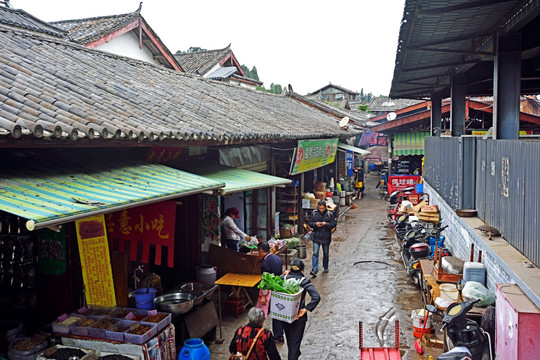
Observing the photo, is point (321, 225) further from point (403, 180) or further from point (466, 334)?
point (403, 180)

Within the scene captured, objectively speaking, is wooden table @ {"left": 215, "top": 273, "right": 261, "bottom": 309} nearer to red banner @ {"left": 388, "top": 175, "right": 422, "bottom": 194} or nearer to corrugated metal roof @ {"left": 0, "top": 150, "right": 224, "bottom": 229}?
corrugated metal roof @ {"left": 0, "top": 150, "right": 224, "bottom": 229}

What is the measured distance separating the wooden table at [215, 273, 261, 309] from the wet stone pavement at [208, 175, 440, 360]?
572 millimetres

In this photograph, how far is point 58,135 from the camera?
→ 545 cm

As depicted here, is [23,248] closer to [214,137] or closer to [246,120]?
[214,137]

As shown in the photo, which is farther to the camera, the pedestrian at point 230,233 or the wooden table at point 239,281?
the pedestrian at point 230,233

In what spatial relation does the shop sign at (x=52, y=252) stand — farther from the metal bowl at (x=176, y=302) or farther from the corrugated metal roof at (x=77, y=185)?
the metal bowl at (x=176, y=302)

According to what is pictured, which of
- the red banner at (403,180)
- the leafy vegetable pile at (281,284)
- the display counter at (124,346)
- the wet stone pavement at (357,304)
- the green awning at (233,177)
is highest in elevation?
the green awning at (233,177)

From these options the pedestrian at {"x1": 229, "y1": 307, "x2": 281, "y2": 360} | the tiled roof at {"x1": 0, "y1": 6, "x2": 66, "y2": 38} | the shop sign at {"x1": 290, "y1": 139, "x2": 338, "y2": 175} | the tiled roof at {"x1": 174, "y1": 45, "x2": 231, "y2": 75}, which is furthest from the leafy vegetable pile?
the tiled roof at {"x1": 174, "y1": 45, "x2": 231, "y2": 75}

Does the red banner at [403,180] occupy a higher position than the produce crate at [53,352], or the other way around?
the red banner at [403,180]

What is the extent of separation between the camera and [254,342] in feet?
19.4

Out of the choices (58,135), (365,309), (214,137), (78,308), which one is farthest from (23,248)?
(365,309)

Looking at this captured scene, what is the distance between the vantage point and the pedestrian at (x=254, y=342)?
594 cm

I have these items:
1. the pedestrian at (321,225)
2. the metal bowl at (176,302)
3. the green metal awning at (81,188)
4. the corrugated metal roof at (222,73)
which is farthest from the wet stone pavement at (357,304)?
the corrugated metal roof at (222,73)

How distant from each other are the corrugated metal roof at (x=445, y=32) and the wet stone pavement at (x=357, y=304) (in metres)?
5.75
